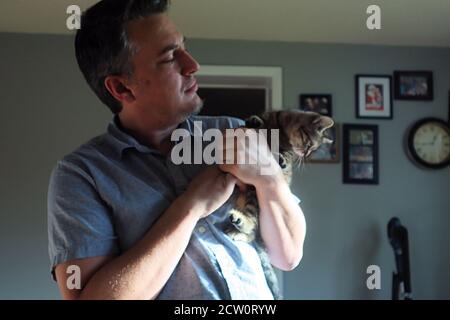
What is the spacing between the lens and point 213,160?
1.60 ft

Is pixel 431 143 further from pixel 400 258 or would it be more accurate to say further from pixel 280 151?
pixel 280 151

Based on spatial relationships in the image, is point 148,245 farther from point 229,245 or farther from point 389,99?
point 389,99

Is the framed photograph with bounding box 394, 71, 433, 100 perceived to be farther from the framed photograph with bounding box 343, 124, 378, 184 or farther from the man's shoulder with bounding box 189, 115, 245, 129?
the man's shoulder with bounding box 189, 115, 245, 129

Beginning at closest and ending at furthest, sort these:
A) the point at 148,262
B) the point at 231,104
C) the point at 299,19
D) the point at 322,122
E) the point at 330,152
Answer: the point at 148,262
the point at 322,122
the point at 231,104
the point at 299,19
the point at 330,152

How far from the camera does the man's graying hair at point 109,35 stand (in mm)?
464

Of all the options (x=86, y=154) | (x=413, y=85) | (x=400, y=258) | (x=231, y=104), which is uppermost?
(x=413, y=85)

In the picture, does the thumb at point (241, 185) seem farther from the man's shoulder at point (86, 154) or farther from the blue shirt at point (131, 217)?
the man's shoulder at point (86, 154)

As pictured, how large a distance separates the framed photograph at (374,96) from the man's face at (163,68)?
841 millimetres

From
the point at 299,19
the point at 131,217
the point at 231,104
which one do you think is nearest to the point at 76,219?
the point at 131,217

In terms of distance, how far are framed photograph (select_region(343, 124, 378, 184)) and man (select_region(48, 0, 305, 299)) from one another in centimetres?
83

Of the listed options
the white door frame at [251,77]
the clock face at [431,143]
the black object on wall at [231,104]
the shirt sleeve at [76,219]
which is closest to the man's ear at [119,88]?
the shirt sleeve at [76,219]

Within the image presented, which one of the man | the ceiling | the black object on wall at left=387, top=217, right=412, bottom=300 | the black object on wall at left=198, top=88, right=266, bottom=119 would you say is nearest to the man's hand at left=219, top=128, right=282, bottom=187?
the man

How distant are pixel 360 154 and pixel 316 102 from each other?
0.23 metres

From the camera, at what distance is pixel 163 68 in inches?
18.7
